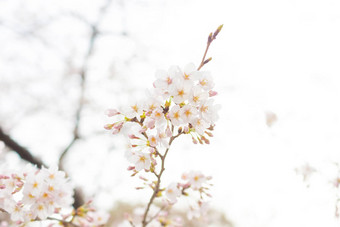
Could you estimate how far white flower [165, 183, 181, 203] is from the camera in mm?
1599

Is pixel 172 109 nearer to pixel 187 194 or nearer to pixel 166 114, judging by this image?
pixel 166 114

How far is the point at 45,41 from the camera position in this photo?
679cm

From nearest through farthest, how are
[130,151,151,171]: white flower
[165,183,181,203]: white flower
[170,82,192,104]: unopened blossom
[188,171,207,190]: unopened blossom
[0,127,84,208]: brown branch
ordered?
1. [170,82,192,104]: unopened blossom
2. [130,151,151,171]: white flower
3. [165,183,181,203]: white flower
4. [188,171,207,190]: unopened blossom
5. [0,127,84,208]: brown branch

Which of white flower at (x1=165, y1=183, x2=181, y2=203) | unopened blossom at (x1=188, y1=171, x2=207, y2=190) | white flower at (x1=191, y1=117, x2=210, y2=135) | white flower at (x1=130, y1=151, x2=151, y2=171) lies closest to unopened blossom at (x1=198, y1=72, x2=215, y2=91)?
white flower at (x1=191, y1=117, x2=210, y2=135)

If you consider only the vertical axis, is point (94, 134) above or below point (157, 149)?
below

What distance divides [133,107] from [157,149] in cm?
23

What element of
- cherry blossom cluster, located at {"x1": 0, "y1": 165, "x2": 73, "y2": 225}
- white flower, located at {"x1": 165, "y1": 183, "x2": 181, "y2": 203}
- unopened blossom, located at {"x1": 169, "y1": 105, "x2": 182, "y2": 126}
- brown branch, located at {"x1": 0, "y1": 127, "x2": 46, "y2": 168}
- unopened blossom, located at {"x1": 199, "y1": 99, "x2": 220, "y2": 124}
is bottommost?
brown branch, located at {"x1": 0, "y1": 127, "x2": 46, "y2": 168}

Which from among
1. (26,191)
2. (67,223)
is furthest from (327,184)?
(26,191)

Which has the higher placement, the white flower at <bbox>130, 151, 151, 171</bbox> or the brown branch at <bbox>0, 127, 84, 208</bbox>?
the white flower at <bbox>130, 151, 151, 171</bbox>

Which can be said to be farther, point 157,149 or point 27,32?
point 27,32

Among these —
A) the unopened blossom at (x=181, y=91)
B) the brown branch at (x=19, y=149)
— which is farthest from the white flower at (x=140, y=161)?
the brown branch at (x=19, y=149)

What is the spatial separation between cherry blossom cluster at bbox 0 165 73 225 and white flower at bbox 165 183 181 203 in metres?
0.57

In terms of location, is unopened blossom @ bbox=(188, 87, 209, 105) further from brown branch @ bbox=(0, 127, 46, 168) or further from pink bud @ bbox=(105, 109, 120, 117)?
brown branch @ bbox=(0, 127, 46, 168)

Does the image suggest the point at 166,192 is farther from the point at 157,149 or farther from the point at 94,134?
the point at 94,134
